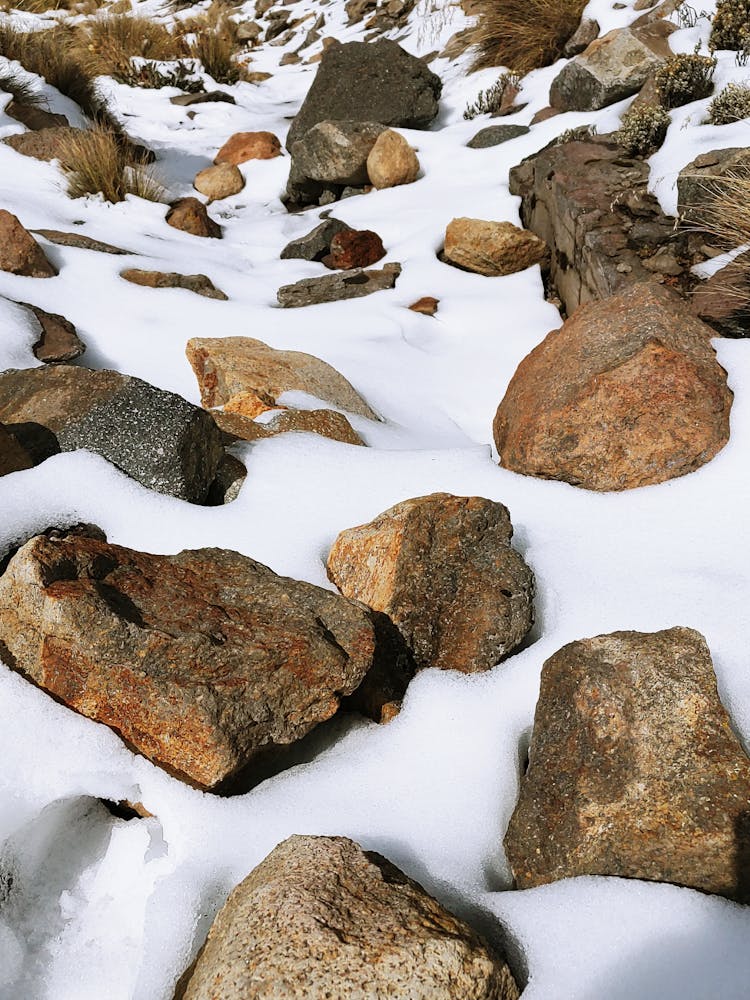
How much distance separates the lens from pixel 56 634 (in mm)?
1538

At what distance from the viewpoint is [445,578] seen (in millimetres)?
1919

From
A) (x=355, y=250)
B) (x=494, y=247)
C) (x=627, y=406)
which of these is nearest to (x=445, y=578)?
(x=627, y=406)

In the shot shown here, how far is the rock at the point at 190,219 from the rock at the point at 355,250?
127 centimetres

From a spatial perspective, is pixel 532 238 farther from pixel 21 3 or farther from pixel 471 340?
pixel 21 3

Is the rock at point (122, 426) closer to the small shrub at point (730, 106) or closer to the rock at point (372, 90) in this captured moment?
the small shrub at point (730, 106)

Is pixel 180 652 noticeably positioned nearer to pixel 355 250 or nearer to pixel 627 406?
pixel 627 406

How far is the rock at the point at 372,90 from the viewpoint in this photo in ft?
22.7

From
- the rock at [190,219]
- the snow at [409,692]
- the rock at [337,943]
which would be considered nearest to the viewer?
the rock at [337,943]

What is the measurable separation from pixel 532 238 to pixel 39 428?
334 cm

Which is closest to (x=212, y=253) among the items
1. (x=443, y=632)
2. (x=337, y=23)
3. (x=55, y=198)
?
(x=55, y=198)

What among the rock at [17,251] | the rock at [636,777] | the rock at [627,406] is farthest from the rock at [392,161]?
the rock at [636,777]

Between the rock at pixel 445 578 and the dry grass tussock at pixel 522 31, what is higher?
the dry grass tussock at pixel 522 31

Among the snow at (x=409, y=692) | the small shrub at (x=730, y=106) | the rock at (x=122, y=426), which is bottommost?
the snow at (x=409, y=692)

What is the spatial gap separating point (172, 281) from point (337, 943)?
401cm
